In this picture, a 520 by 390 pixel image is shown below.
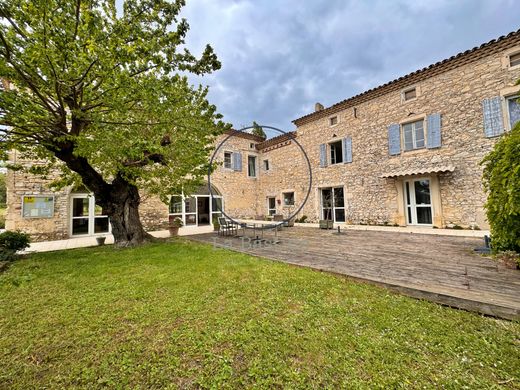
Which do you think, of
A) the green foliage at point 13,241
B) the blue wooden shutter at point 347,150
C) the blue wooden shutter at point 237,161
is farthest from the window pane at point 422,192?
the green foliage at point 13,241

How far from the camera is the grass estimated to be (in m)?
1.48

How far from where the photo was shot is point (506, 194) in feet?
10.1

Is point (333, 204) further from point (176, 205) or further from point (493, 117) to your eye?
point (176, 205)

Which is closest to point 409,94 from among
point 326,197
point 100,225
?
point 326,197

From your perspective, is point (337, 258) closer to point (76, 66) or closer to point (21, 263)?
point (76, 66)

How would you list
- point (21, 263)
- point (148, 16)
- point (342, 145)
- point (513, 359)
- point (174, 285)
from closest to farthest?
point (513, 359), point (174, 285), point (148, 16), point (21, 263), point (342, 145)

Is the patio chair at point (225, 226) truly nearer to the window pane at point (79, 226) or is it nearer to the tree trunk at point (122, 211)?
the tree trunk at point (122, 211)

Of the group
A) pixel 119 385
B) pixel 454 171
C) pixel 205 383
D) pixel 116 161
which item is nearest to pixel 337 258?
pixel 205 383

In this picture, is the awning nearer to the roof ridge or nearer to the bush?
the roof ridge

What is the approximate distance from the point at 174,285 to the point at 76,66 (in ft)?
12.4

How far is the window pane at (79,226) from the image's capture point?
8755 millimetres

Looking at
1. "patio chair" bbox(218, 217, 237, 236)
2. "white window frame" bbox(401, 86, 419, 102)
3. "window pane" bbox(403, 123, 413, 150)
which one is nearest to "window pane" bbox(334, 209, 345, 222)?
"window pane" bbox(403, 123, 413, 150)

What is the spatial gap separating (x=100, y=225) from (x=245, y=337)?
399 inches

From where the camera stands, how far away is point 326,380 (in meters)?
1.45
